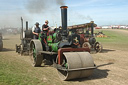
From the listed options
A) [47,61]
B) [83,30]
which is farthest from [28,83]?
[83,30]

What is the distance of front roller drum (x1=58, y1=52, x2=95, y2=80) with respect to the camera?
188 inches

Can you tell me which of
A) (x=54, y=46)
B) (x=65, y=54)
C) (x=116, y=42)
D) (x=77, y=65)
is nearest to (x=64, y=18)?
(x=54, y=46)

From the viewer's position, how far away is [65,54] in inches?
196

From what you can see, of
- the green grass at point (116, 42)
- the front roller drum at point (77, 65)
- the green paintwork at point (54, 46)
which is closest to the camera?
the front roller drum at point (77, 65)

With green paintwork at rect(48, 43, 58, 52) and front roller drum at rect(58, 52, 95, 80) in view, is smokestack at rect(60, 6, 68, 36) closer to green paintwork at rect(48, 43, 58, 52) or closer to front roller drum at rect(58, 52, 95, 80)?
green paintwork at rect(48, 43, 58, 52)

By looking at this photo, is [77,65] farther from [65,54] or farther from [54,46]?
[54,46]

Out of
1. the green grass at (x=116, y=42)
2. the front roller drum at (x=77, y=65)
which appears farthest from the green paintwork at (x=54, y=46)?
the green grass at (x=116, y=42)

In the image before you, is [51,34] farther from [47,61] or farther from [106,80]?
[106,80]

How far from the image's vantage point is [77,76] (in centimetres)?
498

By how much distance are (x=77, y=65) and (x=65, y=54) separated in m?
0.52

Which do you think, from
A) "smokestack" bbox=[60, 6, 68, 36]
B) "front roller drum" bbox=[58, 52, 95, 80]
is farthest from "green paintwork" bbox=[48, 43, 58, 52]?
"front roller drum" bbox=[58, 52, 95, 80]

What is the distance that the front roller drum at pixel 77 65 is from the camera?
4.77 metres

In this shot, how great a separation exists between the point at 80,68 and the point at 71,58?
1.36ft

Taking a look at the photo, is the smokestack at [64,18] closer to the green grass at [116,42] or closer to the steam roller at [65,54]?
the steam roller at [65,54]
